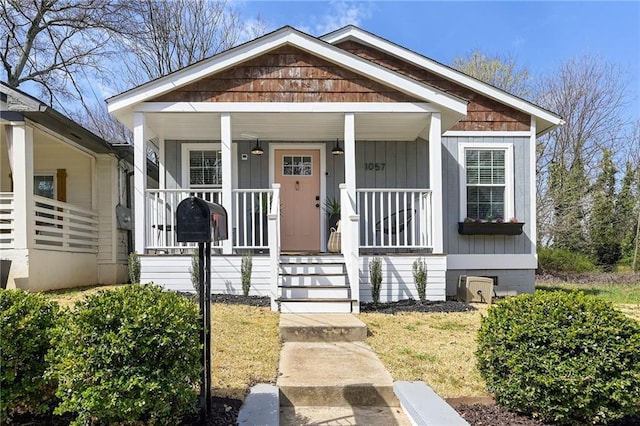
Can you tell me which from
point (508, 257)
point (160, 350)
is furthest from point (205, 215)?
point (508, 257)

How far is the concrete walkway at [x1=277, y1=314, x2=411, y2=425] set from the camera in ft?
10.5

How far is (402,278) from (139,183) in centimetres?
439

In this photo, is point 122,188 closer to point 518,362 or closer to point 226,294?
point 226,294

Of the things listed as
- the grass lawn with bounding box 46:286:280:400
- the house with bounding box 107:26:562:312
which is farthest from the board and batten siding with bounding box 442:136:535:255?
the grass lawn with bounding box 46:286:280:400

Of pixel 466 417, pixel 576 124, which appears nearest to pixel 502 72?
pixel 576 124

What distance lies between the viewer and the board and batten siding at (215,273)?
695cm

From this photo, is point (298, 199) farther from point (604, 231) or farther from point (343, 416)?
point (604, 231)

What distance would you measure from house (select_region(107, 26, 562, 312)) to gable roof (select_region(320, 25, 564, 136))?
22mm

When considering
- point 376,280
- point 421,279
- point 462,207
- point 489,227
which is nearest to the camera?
point 376,280

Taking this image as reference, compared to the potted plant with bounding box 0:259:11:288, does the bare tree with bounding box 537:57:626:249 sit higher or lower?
higher

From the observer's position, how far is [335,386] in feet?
11.2

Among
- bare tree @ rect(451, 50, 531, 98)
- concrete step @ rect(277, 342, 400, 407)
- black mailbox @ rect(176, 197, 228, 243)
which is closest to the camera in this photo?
black mailbox @ rect(176, 197, 228, 243)

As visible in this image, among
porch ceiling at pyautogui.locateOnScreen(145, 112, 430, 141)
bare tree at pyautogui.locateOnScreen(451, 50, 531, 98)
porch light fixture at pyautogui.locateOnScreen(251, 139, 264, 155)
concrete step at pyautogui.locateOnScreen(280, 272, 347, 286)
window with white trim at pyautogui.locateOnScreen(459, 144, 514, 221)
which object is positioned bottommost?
concrete step at pyautogui.locateOnScreen(280, 272, 347, 286)

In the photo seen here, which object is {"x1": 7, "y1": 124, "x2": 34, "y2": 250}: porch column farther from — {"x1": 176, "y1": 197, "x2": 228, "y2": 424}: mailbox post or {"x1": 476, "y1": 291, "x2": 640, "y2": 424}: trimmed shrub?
{"x1": 476, "y1": 291, "x2": 640, "y2": 424}: trimmed shrub
